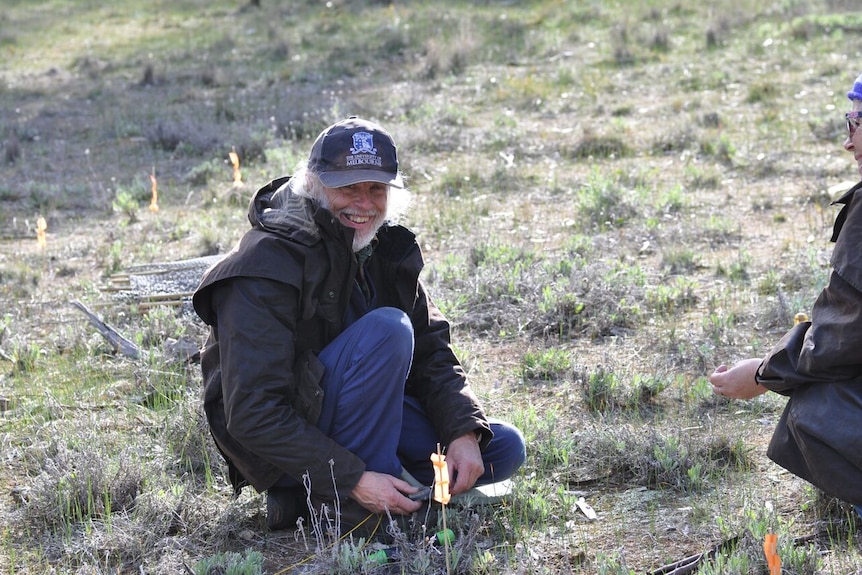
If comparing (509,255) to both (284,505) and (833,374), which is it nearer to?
(284,505)

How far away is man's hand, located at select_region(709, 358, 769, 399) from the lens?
139 inches

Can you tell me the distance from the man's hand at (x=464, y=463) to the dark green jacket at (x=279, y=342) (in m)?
0.04

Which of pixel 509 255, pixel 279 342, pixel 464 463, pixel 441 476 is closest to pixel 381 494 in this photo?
pixel 464 463

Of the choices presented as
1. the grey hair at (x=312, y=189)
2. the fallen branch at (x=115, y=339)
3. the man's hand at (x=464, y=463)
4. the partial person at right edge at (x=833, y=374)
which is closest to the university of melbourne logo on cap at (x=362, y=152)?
the grey hair at (x=312, y=189)

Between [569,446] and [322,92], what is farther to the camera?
[322,92]

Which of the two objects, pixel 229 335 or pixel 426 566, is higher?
pixel 229 335

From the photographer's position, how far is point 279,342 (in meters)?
3.58

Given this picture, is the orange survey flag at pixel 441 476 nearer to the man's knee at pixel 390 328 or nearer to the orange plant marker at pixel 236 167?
the man's knee at pixel 390 328

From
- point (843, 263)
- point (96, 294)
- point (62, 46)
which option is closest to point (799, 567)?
point (843, 263)

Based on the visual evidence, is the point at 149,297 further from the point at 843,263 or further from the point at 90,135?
the point at 90,135

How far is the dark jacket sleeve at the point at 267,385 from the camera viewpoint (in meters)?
3.55

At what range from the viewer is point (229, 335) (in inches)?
140

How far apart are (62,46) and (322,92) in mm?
7394

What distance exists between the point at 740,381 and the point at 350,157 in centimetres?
146
